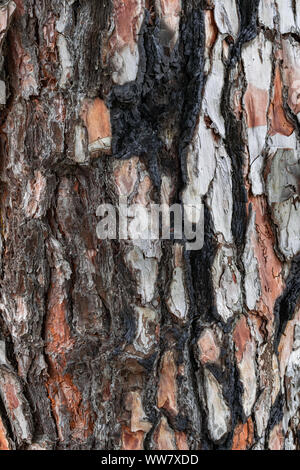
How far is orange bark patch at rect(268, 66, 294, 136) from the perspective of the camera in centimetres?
85

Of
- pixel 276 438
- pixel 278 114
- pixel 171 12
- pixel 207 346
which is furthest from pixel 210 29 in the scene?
pixel 276 438

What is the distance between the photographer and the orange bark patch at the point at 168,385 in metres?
0.81

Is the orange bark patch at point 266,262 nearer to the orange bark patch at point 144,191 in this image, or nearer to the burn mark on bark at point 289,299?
the burn mark on bark at point 289,299

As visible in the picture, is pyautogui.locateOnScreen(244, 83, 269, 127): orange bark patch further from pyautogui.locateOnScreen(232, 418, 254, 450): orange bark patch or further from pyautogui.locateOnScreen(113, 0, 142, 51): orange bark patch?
pyautogui.locateOnScreen(232, 418, 254, 450): orange bark patch

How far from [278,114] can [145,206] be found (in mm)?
323

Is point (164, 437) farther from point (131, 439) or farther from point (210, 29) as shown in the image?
point (210, 29)

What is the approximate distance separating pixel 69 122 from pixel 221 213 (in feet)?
1.04

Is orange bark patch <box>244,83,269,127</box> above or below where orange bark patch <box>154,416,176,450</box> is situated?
above

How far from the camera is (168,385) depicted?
0.82 m

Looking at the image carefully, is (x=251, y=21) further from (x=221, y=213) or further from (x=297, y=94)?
(x=221, y=213)

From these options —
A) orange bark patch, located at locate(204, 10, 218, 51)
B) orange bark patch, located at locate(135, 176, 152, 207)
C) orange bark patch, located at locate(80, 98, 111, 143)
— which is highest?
orange bark patch, located at locate(204, 10, 218, 51)

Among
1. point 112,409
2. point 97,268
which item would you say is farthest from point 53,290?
point 112,409

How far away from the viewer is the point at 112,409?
83 cm

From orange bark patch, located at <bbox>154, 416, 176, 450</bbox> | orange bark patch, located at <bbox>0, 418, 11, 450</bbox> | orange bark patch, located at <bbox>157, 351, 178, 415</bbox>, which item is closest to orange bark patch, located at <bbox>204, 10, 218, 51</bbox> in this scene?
orange bark patch, located at <bbox>157, 351, 178, 415</bbox>
